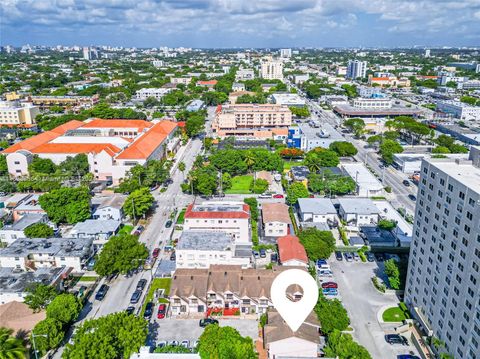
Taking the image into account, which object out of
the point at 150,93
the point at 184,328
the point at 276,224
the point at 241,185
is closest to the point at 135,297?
the point at 184,328

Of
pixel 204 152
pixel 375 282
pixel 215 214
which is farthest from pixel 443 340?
pixel 204 152

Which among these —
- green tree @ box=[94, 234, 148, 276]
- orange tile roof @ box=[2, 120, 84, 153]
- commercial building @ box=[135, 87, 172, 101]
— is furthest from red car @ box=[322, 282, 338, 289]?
commercial building @ box=[135, 87, 172, 101]

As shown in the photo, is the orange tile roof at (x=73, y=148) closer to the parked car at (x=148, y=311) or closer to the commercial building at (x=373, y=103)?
the parked car at (x=148, y=311)

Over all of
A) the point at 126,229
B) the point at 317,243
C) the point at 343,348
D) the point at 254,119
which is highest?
the point at 254,119

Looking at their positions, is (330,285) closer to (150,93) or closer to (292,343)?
(292,343)

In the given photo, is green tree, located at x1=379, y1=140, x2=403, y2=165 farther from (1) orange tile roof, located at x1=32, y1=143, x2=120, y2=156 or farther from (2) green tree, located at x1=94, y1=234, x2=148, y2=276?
(2) green tree, located at x1=94, y1=234, x2=148, y2=276

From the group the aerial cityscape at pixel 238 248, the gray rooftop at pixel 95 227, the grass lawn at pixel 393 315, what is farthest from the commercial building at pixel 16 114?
the grass lawn at pixel 393 315
